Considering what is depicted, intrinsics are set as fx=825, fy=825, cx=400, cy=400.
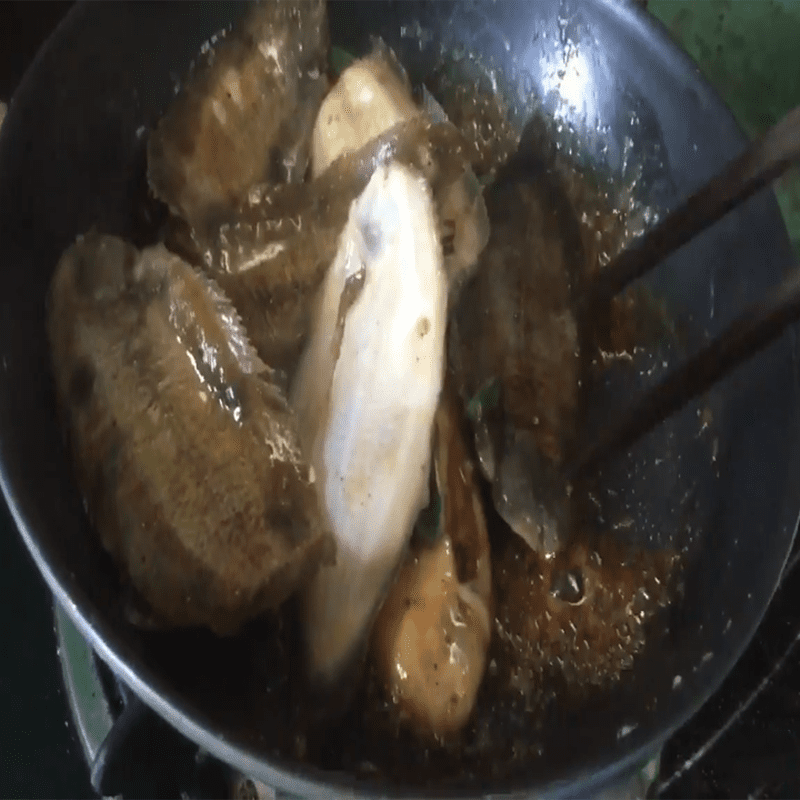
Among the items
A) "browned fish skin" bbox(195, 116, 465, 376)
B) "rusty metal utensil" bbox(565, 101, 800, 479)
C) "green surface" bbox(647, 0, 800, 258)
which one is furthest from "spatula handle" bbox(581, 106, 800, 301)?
"green surface" bbox(647, 0, 800, 258)

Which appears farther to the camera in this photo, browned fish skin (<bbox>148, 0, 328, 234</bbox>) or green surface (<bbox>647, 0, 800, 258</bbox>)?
green surface (<bbox>647, 0, 800, 258</bbox>)

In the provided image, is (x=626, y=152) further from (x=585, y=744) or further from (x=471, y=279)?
(x=585, y=744)

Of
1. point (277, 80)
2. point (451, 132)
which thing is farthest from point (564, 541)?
point (277, 80)

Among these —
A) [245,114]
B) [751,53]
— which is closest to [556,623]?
[245,114]

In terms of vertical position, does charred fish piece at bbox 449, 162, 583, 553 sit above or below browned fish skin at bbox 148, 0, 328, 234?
below

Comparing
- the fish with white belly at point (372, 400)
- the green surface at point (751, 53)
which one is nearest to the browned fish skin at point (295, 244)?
the fish with white belly at point (372, 400)

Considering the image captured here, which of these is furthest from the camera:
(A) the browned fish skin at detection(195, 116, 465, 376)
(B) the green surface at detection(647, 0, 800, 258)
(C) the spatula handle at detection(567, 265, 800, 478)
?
(B) the green surface at detection(647, 0, 800, 258)

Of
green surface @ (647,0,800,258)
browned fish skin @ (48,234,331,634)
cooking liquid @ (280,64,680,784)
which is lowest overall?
cooking liquid @ (280,64,680,784)

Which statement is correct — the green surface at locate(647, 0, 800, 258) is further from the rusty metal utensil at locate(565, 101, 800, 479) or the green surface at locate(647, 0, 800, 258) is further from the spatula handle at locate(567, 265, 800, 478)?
the spatula handle at locate(567, 265, 800, 478)
